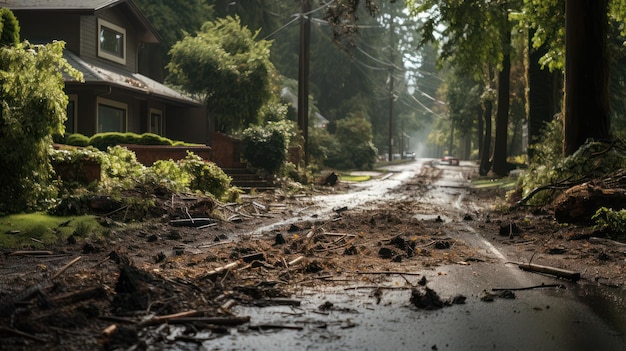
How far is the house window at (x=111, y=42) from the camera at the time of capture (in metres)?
30.2

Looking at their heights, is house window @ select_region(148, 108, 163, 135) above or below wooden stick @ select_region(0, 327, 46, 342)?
above

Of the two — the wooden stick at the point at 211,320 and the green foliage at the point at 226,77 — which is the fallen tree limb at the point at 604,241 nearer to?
the wooden stick at the point at 211,320

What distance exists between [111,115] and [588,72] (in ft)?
66.1

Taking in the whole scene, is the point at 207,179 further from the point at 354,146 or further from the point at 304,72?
the point at 354,146

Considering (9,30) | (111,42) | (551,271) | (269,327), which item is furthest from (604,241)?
(111,42)

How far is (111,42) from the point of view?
31.3 meters

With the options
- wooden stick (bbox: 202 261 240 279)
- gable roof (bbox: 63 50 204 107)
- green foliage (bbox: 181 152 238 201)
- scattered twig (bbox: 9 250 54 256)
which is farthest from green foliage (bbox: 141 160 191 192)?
gable roof (bbox: 63 50 204 107)

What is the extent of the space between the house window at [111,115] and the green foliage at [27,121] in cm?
1561

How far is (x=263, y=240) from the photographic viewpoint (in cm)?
1179

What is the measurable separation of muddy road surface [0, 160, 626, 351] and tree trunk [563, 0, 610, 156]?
5165mm

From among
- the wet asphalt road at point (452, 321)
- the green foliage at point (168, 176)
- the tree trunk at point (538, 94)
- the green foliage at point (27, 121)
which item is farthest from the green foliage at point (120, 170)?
the tree trunk at point (538, 94)

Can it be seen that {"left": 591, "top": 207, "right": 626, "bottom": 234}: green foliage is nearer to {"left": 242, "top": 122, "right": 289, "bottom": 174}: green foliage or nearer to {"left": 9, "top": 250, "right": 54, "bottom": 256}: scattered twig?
{"left": 9, "top": 250, "right": 54, "bottom": 256}: scattered twig

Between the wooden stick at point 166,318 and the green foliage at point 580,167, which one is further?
the green foliage at point 580,167

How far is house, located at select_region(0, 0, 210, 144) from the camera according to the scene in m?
27.5
